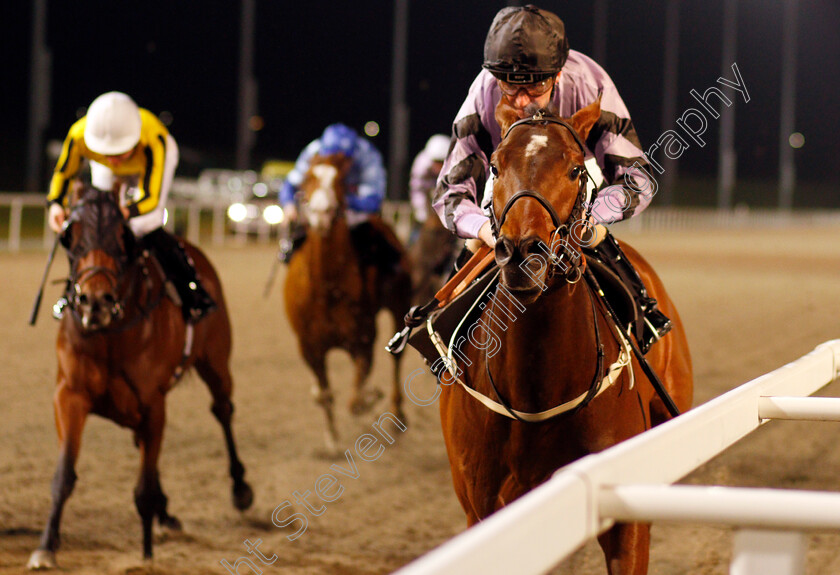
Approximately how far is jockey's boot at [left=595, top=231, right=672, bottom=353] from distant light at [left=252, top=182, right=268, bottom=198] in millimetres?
19771

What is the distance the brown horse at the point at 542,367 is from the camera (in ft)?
7.82

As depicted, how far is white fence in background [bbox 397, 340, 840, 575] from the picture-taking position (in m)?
1.14

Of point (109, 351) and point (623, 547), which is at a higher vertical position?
point (109, 351)

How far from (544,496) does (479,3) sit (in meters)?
24.8

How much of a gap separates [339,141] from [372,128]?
34.2 m

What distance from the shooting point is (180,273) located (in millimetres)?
4973

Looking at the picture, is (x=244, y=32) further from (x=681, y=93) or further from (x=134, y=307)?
(x=681, y=93)

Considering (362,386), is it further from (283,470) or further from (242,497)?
(242,497)

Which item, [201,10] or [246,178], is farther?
[201,10]

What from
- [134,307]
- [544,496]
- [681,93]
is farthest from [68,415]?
[681,93]

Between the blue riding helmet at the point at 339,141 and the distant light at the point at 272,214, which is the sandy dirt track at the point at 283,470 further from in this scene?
the distant light at the point at 272,214

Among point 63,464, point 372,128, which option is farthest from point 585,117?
point 372,128

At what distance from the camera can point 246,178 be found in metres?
23.0

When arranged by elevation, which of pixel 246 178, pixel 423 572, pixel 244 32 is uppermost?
pixel 244 32
